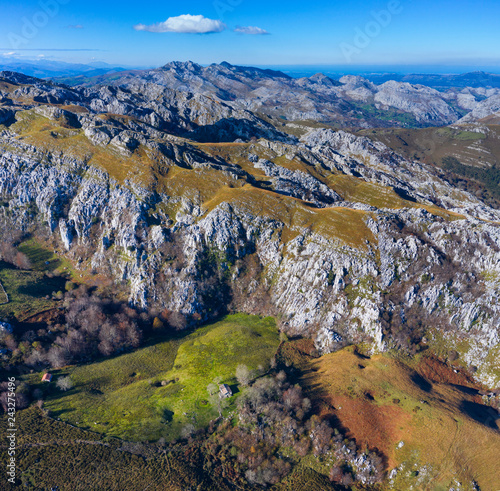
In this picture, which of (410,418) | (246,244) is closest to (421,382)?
(410,418)

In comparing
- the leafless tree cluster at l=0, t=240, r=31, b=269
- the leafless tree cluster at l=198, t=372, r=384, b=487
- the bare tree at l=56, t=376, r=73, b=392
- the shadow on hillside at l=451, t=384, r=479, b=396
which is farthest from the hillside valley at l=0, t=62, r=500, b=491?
the leafless tree cluster at l=0, t=240, r=31, b=269

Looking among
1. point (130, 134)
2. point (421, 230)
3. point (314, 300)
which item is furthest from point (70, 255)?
point (421, 230)

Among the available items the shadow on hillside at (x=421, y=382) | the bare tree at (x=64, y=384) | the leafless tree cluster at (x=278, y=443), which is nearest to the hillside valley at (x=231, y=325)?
the bare tree at (x=64, y=384)

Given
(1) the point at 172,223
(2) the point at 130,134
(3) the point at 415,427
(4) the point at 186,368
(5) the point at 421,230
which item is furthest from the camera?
(2) the point at 130,134

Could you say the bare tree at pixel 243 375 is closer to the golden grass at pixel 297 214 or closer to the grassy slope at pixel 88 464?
the grassy slope at pixel 88 464

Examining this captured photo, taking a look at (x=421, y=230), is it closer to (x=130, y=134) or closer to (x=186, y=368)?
(x=186, y=368)

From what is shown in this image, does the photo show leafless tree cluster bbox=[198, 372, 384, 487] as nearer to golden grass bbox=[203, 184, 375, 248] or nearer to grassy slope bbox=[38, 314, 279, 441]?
grassy slope bbox=[38, 314, 279, 441]

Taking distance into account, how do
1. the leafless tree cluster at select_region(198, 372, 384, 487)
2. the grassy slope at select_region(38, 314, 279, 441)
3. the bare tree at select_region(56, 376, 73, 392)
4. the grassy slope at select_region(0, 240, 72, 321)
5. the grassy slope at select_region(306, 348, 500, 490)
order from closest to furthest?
the grassy slope at select_region(306, 348, 500, 490)
the leafless tree cluster at select_region(198, 372, 384, 487)
the grassy slope at select_region(38, 314, 279, 441)
the bare tree at select_region(56, 376, 73, 392)
the grassy slope at select_region(0, 240, 72, 321)
